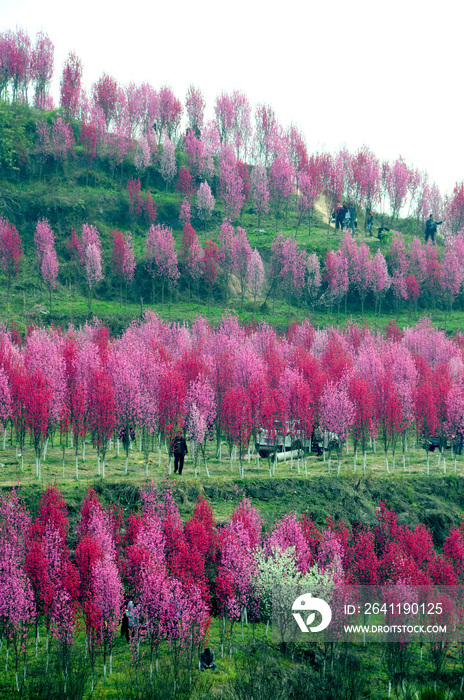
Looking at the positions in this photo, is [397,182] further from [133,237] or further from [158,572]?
[158,572]

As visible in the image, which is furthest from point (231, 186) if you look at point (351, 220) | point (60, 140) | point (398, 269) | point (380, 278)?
point (398, 269)

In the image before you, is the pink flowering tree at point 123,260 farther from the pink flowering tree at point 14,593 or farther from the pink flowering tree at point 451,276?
the pink flowering tree at point 14,593

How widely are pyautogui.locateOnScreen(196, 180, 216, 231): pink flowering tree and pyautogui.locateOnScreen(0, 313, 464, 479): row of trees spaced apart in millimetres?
46928

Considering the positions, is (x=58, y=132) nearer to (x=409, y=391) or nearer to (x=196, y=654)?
(x=409, y=391)

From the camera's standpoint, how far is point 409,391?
42.9m

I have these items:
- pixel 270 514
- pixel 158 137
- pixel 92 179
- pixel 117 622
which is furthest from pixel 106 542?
pixel 158 137

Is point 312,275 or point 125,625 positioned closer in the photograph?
point 125,625

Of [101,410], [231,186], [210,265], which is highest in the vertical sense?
[231,186]

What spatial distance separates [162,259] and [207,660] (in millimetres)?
60897

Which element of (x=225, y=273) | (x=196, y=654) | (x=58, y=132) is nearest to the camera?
(x=196, y=654)

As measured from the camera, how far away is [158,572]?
74.6 feet

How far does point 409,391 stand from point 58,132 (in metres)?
72.9

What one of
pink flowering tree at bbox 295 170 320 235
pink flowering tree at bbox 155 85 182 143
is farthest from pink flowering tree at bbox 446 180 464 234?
pink flowering tree at bbox 155 85 182 143

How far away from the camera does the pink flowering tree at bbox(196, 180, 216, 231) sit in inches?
3664
